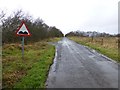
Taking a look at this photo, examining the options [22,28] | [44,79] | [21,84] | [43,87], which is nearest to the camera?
[43,87]

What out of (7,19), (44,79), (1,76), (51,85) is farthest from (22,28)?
(7,19)

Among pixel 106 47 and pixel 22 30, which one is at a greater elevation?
pixel 22 30

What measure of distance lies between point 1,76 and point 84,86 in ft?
12.9

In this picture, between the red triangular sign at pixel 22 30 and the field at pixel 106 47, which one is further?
the field at pixel 106 47

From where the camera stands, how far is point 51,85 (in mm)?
8344

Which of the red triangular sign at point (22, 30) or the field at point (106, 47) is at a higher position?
the red triangular sign at point (22, 30)

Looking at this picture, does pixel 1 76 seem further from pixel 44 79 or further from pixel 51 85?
pixel 51 85

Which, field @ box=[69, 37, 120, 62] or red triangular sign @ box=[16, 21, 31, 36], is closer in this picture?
red triangular sign @ box=[16, 21, 31, 36]

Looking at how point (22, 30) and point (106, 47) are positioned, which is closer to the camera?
point (22, 30)

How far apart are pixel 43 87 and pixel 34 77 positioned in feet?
6.15

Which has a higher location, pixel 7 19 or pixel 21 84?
pixel 7 19

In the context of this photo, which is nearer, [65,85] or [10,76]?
[65,85]

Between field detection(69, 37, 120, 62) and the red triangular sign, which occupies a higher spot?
the red triangular sign

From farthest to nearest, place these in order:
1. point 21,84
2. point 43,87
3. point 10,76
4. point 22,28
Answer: point 22,28 < point 10,76 < point 21,84 < point 43,87
